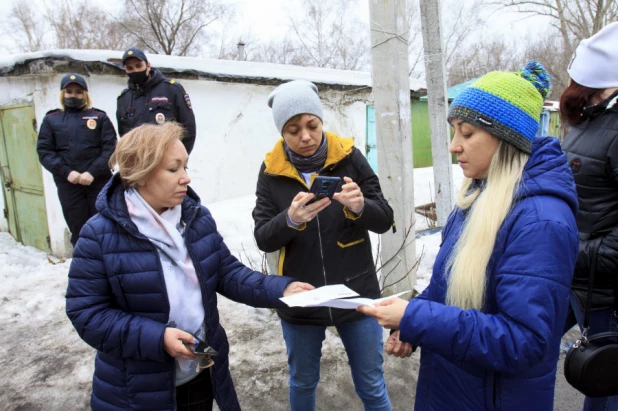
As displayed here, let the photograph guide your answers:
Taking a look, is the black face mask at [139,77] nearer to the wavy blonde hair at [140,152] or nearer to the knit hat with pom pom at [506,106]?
the wavy blonde hair at [140,152]

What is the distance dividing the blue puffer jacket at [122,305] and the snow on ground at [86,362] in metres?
1.40

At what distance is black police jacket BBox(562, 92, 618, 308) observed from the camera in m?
1.90

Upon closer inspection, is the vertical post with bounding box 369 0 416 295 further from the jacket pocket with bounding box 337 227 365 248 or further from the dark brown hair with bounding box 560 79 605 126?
the jacket pocket with bounding box 337 227 365 248

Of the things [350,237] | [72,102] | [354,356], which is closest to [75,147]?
[72,102]

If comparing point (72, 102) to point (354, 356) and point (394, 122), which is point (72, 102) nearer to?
point (394, 122)

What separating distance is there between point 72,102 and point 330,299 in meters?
4.26

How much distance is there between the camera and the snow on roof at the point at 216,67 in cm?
595

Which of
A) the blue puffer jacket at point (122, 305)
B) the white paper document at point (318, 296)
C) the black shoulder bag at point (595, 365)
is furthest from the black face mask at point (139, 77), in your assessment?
the black shoulder bag at point (595, 365)

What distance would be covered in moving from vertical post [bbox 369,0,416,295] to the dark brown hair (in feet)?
5.22

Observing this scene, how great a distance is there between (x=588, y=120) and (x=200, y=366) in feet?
7.02

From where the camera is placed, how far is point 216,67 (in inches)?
312

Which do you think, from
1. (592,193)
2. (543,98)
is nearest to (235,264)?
(543,98)

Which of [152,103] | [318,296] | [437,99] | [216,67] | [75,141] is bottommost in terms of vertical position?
[318,296]

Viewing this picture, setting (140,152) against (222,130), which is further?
(222,130)
